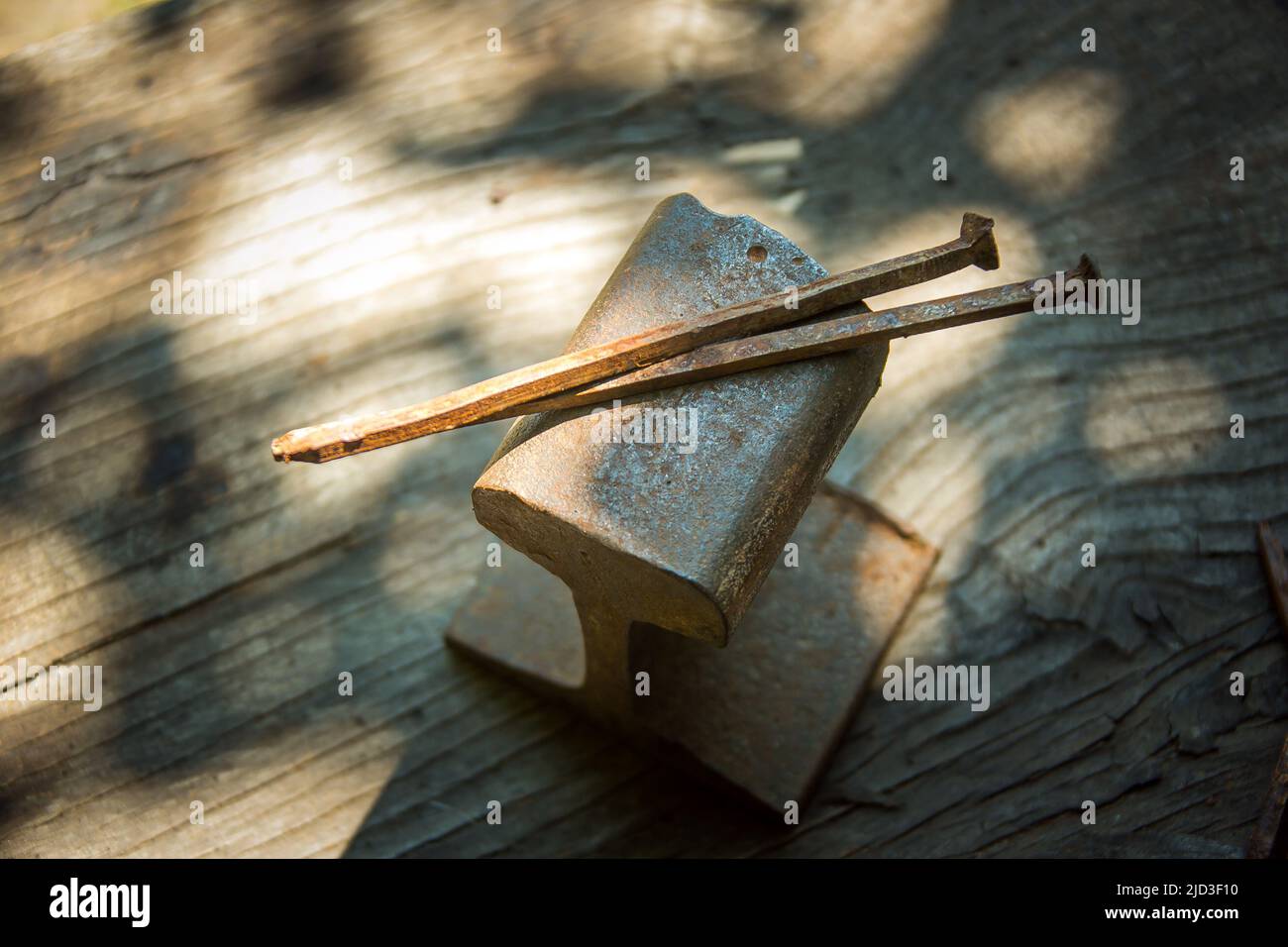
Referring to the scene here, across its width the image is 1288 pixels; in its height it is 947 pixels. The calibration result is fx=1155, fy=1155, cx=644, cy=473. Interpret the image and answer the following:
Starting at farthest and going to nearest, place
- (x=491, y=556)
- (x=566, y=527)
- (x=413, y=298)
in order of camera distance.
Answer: (x=413, y=298) < (x=491, y=556) < (x=566, y=527)

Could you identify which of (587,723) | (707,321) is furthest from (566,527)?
(587,723)

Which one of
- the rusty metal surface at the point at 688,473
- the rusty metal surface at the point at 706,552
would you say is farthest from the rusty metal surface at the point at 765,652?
the rusty metal surface at the point at 688,473

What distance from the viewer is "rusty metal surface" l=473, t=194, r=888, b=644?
1131 mm

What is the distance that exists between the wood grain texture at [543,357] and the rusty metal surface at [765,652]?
2.1 inches

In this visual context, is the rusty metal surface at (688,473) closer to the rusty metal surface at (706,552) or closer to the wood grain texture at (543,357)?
the rusty metal surface at (706,552)

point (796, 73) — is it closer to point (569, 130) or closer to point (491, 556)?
point (569, 130)

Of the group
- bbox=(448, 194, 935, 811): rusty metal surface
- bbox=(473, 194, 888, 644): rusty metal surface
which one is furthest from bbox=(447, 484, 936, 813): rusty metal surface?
bbox=(473, 194, 888, 644): rusty metal surface

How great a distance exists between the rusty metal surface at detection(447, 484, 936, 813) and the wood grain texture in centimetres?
5

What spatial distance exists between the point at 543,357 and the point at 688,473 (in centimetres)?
69

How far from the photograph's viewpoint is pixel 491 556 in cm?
168

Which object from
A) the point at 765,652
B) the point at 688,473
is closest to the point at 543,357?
the point at 765,652

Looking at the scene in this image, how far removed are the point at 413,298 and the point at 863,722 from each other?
3.11ft

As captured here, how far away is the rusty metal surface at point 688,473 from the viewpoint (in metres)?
1.13

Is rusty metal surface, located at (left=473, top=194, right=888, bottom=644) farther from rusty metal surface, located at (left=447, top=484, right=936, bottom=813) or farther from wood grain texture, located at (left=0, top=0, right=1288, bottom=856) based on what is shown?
wood grain texture, located at (left=0, top=0, right=1288, bottom=856)
